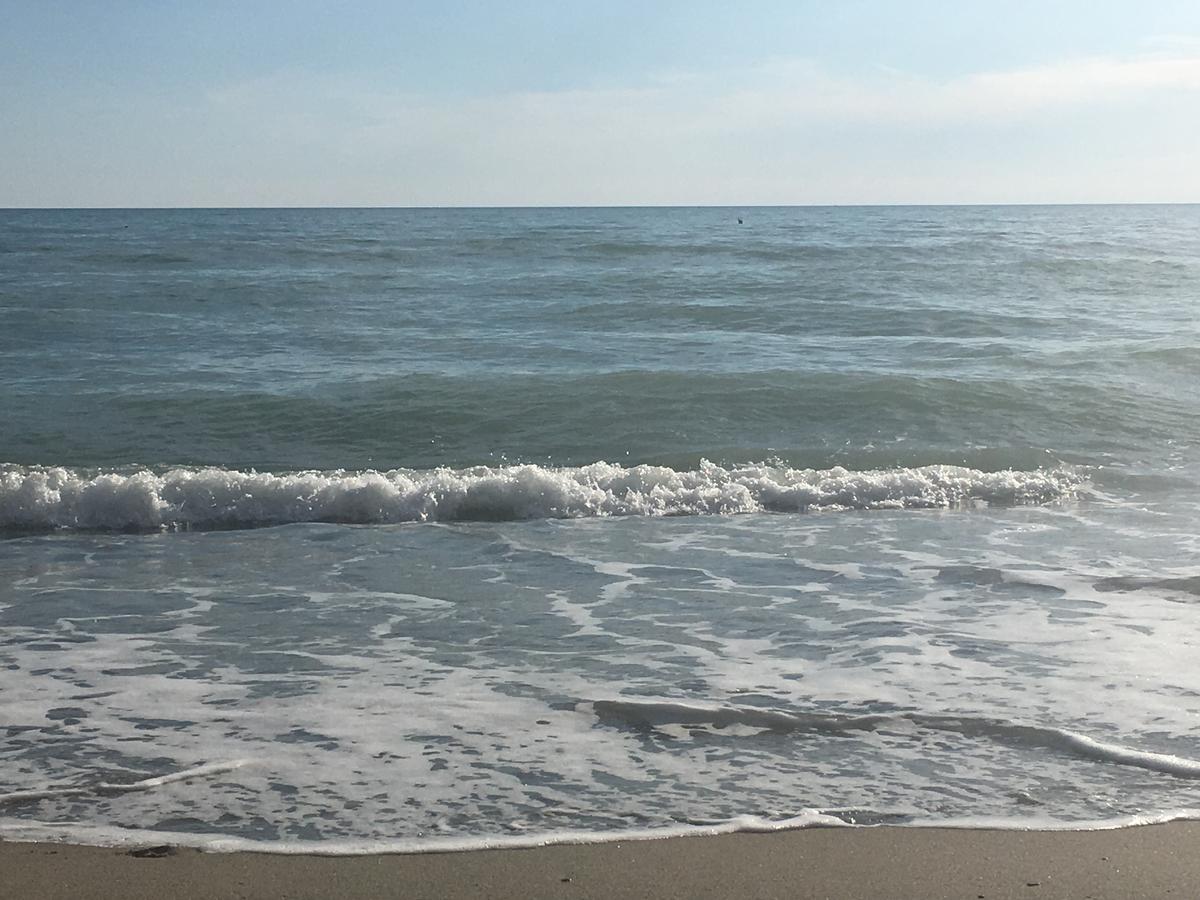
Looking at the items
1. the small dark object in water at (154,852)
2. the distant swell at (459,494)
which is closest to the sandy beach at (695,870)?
the small dark object in water at (154,852)

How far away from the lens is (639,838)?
3639 millimetres

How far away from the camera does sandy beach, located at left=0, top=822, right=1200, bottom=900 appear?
10.8 feet

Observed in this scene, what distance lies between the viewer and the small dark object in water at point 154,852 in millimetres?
3500

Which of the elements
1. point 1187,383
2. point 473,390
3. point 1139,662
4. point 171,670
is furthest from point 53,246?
point 1139,662

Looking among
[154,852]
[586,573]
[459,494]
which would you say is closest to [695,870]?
[154,852]

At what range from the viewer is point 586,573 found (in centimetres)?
738

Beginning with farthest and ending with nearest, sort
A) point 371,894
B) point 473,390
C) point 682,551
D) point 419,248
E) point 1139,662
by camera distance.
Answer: point 419,248
point 473,390
point 682,551
point 1139,662
point 371,894

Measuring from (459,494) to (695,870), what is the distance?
241 inches

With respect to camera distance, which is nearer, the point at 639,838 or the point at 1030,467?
the point at 639,838

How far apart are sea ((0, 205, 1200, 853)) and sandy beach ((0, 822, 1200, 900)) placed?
106mm

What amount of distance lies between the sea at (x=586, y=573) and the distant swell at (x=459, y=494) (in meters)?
0.04

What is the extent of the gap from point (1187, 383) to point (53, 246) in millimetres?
28156

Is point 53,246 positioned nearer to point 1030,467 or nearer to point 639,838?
point 1030,467

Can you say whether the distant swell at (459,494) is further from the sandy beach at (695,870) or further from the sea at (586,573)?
the sandy beach at (695,870)
